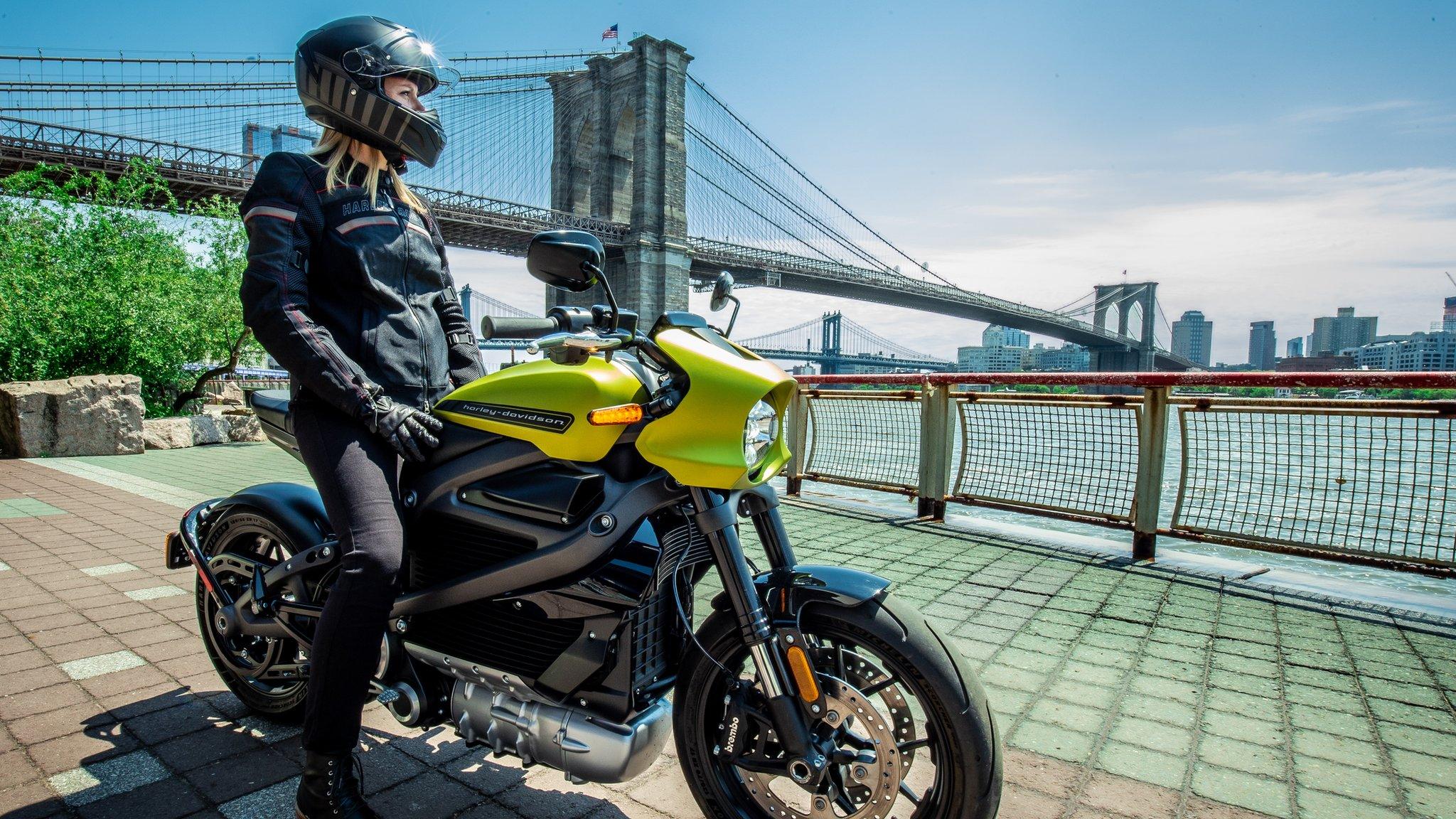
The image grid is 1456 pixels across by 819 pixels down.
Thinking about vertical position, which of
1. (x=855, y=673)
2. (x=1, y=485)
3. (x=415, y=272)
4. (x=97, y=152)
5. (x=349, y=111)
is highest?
(x=97, y=152)

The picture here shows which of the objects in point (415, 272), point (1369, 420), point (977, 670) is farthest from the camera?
point (1369, 420)

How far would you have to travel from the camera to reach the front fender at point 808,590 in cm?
156

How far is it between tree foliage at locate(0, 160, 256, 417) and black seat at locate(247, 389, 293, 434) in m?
11.1

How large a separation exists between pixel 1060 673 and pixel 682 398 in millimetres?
1939

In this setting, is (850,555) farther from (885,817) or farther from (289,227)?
(289,227)

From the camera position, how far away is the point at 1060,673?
2.79 metres

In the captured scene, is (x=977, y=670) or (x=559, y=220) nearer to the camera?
(x=977, y=670)

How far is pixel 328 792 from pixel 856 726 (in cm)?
110

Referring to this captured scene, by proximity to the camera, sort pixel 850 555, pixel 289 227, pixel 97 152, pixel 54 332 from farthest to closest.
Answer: pixel 97 152
pixel 54 332
pixel 850 555
pixel 289 227

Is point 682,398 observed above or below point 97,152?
below

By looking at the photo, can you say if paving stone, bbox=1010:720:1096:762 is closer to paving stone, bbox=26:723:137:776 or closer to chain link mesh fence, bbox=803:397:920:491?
paving stone, bbox=26:723:137:776

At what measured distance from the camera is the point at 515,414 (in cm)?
170

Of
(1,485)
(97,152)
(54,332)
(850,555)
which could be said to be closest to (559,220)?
(97,152)

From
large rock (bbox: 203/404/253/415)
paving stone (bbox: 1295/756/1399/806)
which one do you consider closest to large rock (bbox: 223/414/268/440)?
large rock (bbox: 203/404/253/415)
